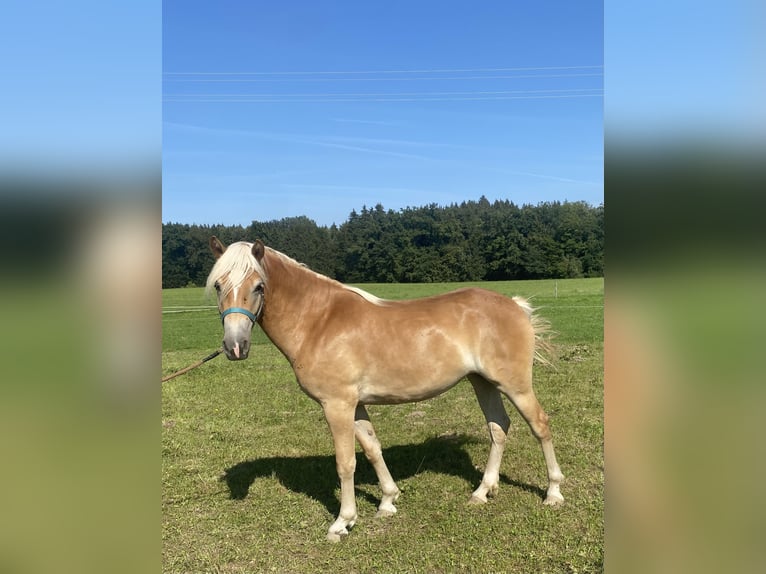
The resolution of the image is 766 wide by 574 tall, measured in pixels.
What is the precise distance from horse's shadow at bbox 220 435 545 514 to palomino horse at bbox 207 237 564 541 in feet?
2.23

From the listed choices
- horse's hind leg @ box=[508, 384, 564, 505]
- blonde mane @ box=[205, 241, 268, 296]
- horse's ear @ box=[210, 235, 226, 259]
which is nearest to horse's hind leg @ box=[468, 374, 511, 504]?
horse's hind leg @ box=[508, 384, 564, 505]

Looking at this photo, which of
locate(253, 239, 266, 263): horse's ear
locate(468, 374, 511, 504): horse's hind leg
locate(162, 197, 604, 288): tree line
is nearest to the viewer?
locate(253, 239, 266, 263): horse's ear

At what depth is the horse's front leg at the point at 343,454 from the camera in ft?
12.2

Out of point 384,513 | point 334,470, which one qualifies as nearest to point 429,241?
point 334,470

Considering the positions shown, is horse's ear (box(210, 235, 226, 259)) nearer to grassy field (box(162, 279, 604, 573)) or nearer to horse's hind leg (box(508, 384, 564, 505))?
grassy field (box(162, 279, 604, 573))

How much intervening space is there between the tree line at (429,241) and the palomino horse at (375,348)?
31.9 meters

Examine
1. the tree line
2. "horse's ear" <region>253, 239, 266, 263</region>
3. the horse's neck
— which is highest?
the tree line

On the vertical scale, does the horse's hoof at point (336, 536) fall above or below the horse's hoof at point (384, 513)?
below

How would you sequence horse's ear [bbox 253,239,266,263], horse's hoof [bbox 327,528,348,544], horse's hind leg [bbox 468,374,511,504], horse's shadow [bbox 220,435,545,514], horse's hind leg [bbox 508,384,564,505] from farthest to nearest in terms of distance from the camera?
1. horse's shadow [bbox 220,435,545,514]
2. horse's hind leg [bbox 468,374,511,504]
3. horse's hind leg [bbox 508,384,564,505]
4. horse's hoof [bbox 327,528,348,544]
5. horse's ear [bbox 253,239,266,263]

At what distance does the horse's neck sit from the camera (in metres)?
3.72

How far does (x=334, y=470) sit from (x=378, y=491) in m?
0.76

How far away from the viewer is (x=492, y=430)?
4.35 metres

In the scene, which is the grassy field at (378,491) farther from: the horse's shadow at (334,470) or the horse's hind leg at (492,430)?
the horse's hind leg at (492,430)

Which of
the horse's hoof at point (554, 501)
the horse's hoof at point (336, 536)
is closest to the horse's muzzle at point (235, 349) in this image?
the horse's hoof at point (336, 536)
